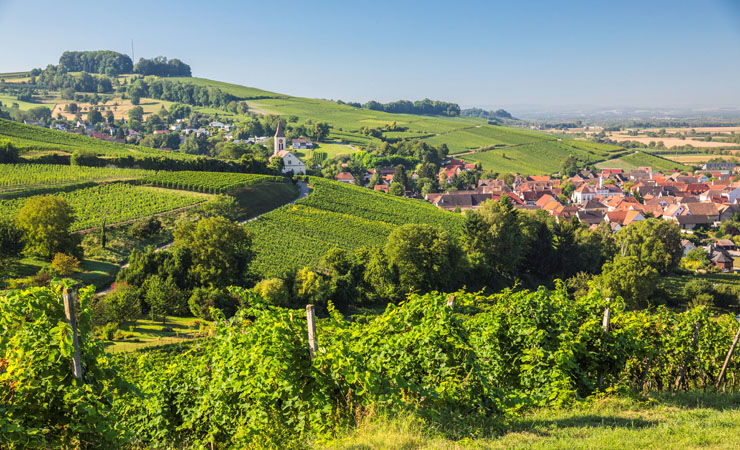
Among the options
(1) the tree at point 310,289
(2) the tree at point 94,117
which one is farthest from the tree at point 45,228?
(2) the tree at point 94,117

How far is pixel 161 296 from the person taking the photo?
2733cm

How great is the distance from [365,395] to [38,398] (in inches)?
151

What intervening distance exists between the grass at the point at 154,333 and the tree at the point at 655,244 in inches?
1681

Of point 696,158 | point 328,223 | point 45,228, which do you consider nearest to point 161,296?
point 45,228

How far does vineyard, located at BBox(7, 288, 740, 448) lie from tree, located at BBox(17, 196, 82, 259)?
28748 millimetres

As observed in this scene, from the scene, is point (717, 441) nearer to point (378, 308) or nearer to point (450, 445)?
point (450, 445)

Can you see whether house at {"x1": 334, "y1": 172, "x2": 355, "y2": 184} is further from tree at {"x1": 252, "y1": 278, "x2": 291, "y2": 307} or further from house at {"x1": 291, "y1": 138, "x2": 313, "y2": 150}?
tree at {"x1": 252, "y1": 278, "x2": 291, "y2": 307}

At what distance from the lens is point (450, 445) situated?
5.93m

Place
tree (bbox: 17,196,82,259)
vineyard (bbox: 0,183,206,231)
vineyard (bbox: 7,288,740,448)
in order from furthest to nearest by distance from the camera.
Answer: vineyard (bbox: 0,183,206,231) < tree (bbox: 17,196,82,259) < vineyard (bbox: 7,288,740,448)

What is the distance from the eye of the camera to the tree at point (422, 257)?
119 ft

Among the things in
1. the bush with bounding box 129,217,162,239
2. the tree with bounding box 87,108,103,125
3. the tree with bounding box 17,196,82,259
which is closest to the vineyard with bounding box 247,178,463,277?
the bush with bounding box 129,217,162,239

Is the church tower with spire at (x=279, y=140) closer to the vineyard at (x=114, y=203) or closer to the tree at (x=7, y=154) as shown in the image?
the tree at (x=7, y=154)

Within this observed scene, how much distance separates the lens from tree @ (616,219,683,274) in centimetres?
5000

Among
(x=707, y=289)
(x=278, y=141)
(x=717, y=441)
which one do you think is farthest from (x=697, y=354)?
(x=278, y=141)
